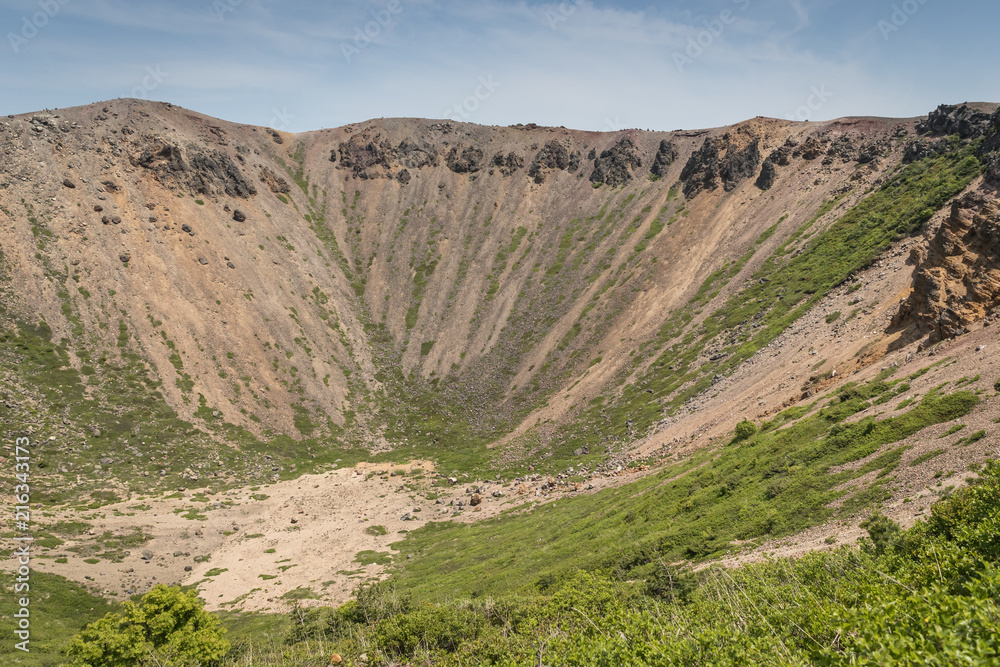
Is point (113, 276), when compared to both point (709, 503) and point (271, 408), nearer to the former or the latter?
point (271, 408)

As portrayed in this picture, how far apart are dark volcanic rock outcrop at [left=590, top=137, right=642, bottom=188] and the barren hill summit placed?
23.0 inches

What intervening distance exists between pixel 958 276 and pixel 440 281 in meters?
89.3

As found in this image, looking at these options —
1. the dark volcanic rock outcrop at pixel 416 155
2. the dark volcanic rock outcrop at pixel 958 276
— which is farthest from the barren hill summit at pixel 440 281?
the dark volcanic rock outcrop at pixel 416 155

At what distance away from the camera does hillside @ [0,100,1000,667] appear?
36594 millimetres

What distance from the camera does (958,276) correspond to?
3959 centimetres

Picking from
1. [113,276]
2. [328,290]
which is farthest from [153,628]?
[328,290]

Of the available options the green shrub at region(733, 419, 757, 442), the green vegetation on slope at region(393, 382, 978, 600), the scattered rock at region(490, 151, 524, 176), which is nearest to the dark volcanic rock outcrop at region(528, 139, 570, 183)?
the scattered rock at region(490, 151, 524, 176)

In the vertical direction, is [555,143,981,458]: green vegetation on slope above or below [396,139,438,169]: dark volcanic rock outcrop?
below

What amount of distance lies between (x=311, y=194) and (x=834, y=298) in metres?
119

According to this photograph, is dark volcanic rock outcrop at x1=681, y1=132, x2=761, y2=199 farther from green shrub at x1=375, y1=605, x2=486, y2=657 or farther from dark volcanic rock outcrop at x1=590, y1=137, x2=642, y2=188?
green shrub at x1=375, y1=605, x2=486, y2=657

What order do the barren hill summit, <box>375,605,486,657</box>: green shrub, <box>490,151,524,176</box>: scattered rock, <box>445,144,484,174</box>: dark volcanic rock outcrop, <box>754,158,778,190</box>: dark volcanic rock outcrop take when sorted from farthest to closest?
<box>445,144,484,174</box>: dark volcanic rock outcrop → <box>490,151,524,176</box>: scattered rock → <box>754,158,778,190</box>: dark volcanic rock outcrop → the barren hill summit → <box>375,605,486,657</box>: green shrub

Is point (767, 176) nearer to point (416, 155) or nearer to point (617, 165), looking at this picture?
point (617, 165)

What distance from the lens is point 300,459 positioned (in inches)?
2928

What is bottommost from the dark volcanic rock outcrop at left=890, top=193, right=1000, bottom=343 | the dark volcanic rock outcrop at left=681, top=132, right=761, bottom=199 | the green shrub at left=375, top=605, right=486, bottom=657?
the green shrub at left=375, top=605, right=486, bottom=657
